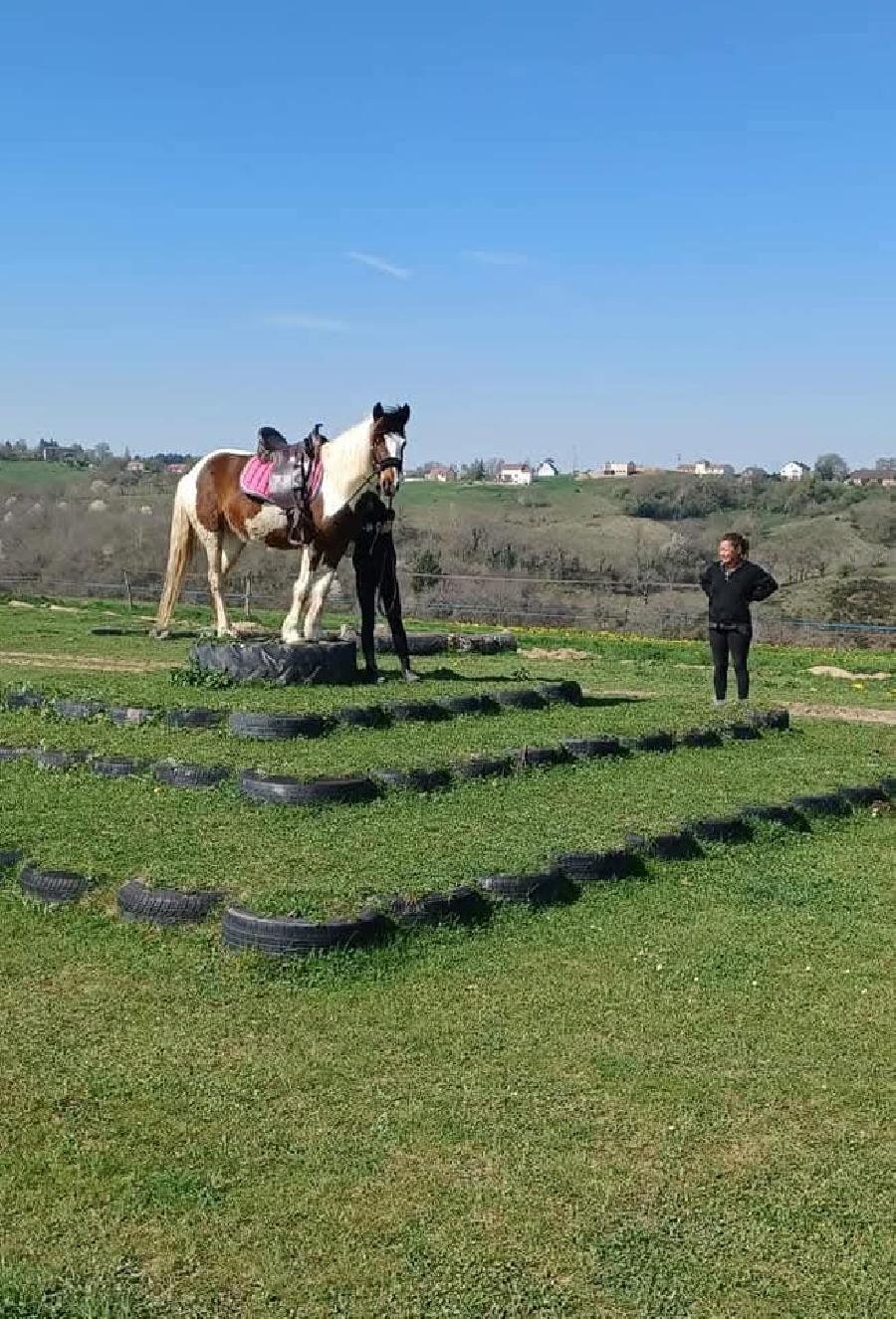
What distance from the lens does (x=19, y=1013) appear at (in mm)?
6969

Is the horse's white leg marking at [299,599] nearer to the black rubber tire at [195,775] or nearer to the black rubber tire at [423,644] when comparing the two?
the black rubber tire at [195,775]

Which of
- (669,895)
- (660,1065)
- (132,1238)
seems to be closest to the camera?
(132,1238)

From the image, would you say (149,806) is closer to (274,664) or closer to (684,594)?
(274,664)

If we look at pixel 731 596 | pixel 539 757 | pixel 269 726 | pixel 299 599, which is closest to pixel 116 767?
pixel 269 726

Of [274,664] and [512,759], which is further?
[274,664]

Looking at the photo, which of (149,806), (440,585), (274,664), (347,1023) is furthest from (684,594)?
(347,1023)

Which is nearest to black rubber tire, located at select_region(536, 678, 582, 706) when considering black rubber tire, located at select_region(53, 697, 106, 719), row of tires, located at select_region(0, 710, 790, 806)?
row of tires, located at select_region(0, 710, 790, 806)

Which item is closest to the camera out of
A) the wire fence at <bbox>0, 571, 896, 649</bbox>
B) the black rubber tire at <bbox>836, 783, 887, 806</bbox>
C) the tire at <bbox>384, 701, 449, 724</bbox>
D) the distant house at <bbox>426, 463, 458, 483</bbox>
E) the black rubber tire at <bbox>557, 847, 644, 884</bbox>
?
the black rubber tire at <bbox>557, 847, 644, 884</bbox>

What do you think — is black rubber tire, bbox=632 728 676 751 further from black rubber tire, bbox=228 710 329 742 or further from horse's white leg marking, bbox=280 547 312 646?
horse's white leg marking, bbox=280 547 312 646

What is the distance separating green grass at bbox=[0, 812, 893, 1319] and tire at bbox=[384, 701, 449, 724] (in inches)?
193

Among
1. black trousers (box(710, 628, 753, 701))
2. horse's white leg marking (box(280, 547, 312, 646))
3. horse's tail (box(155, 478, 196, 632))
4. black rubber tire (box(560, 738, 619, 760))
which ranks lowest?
black rubber tire (box(560, 738, 619, 760))

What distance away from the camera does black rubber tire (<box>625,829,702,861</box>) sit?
10.1m

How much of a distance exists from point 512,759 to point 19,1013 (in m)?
5.96

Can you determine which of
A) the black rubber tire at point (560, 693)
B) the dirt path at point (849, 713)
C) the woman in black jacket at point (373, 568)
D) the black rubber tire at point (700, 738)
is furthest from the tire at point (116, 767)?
the dirt path at point (849, 713)
